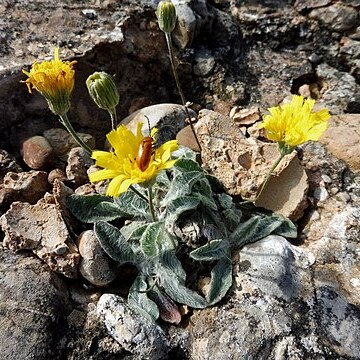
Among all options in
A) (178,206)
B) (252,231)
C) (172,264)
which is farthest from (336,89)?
(172,264)

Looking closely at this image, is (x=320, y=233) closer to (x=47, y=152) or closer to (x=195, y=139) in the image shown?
(x=195, y=139)

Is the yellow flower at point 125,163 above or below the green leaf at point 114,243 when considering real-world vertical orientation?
above

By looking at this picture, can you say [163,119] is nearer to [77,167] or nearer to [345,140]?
[77,167]

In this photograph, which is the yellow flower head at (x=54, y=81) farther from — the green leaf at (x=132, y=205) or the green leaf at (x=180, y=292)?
the green leaf at (x=180, y=292)

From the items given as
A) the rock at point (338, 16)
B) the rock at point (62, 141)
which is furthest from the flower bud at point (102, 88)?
the rock at point (338, 16)

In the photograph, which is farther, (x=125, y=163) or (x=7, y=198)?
(x=7, y=198)
